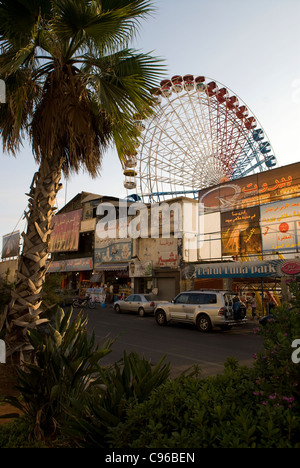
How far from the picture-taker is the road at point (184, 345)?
8.46m

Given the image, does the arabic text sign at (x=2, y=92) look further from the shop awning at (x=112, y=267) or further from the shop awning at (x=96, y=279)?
the shop awning at (x=96, y=279)

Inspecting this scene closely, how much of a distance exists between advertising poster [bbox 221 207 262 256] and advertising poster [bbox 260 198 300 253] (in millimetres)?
470

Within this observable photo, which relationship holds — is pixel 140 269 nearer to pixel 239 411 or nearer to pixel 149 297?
pixel 149 297

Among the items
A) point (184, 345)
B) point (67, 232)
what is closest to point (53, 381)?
point (184, 345)

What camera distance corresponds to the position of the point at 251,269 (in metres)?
18.3

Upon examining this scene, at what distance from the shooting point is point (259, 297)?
2008 centimetres

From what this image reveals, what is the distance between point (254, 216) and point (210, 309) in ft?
36.3

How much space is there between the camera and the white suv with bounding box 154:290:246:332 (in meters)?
13.8

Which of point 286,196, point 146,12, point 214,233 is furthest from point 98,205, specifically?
point 146,12

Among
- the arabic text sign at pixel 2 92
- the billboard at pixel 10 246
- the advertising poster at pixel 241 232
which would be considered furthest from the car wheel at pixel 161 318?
the billboard at pixel 10 246

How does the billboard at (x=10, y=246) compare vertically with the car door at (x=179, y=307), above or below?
above

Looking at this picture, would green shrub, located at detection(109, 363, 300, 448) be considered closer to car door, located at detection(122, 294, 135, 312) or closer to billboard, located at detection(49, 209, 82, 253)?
car door, located at detection(122, 294, 135, 312)

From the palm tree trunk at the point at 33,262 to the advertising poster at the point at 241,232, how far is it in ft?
62.9
